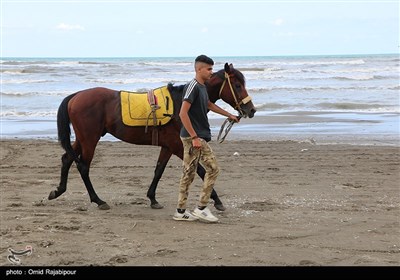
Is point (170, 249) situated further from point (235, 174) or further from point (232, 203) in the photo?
point (235, 174)

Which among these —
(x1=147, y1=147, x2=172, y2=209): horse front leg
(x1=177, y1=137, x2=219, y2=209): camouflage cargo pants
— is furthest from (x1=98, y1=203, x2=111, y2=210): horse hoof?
(x1=177, y1=137, x2=219, y2=209): camouflage cargo pants

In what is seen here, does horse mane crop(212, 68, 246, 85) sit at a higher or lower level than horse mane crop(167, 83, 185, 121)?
higher

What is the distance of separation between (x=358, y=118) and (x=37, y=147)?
979 cm

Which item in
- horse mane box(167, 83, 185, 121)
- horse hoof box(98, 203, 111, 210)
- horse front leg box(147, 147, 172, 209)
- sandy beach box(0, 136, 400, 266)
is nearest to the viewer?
sandy beach box(0, 136, 400, 266)

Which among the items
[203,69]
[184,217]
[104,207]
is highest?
[203,69]

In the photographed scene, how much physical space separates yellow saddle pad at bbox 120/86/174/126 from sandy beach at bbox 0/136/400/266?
3.71 feet

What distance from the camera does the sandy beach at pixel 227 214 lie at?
4980 mm

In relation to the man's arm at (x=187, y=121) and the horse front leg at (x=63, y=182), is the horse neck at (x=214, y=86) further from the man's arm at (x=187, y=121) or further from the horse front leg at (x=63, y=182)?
the horse front leg at (x=63, y=182)

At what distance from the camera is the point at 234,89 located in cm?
650

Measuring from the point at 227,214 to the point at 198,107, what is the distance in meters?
1.47

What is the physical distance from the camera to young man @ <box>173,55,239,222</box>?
5820 mm

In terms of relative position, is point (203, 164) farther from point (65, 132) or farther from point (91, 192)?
point (65, 132)

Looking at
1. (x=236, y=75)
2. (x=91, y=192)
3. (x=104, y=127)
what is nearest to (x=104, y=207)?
(x=91, y=192)

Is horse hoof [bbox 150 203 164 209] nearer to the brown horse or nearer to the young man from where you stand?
the brown horse
